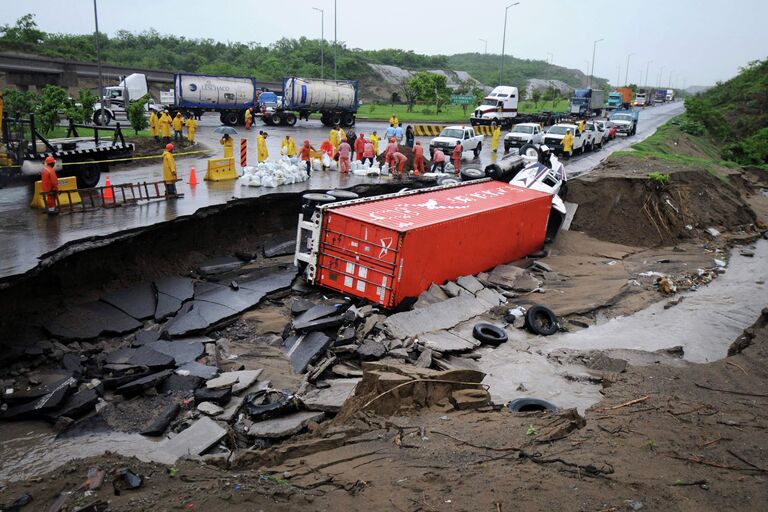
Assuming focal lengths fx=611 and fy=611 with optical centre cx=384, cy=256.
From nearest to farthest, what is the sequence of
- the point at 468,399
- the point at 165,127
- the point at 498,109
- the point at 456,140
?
the point at 468,399, the point at 165,127, the point at 456,140, the point at 498,109

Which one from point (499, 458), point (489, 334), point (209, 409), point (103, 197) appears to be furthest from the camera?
point (103, 197)

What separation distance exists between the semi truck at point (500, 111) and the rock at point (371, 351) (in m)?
35.2

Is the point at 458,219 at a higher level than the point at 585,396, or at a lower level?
higher

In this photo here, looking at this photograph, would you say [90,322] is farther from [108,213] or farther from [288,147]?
[288,147]

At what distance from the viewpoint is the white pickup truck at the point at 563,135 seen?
3203 cm

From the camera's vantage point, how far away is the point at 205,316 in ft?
41.1

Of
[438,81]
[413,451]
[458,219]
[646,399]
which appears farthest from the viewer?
[438,81]

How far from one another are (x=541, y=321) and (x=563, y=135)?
21566 mm

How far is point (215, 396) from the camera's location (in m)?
9.58

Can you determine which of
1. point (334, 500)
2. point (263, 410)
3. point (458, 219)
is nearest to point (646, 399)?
point (334, 500)

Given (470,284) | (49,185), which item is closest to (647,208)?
(470,284)

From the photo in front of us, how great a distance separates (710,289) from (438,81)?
156 ft

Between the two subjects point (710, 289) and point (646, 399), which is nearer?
point (646, 399)

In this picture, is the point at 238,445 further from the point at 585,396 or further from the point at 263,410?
the point at 585,396
